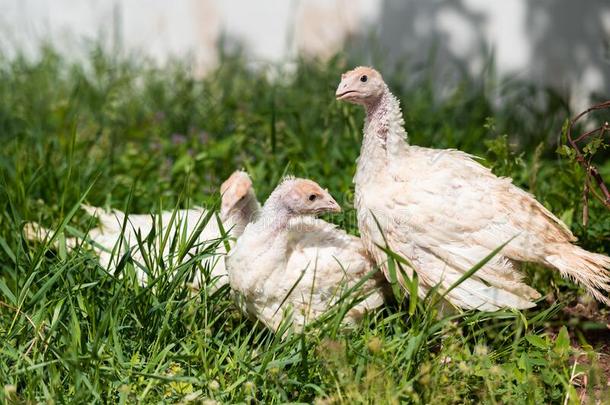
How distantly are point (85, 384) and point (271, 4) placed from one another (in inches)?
193

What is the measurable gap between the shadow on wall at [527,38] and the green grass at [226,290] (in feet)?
0.68

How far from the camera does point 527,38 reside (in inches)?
267

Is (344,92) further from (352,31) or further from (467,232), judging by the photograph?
(352,31)

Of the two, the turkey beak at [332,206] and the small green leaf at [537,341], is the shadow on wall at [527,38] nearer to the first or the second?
the turkey beak at [332,206]

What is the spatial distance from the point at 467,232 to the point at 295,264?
0.70m

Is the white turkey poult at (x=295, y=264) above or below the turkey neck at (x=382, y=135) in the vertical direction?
below

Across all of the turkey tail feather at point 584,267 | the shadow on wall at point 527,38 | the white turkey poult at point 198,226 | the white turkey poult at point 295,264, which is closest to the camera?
the turkey tail feather at point 584,267

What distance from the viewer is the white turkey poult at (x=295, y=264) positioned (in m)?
A: 3.77

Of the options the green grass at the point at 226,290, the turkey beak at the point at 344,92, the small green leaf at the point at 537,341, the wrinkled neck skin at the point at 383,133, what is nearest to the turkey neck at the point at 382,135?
the wrinkled neck skin at the point at 383,133

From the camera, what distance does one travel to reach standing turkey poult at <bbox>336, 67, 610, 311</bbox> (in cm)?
367

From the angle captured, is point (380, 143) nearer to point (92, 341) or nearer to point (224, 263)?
point (224, 263)

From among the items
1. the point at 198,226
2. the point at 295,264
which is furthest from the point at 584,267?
the point at 198,226

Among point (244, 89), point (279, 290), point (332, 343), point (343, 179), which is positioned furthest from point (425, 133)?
point (332, 343)

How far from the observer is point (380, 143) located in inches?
157
